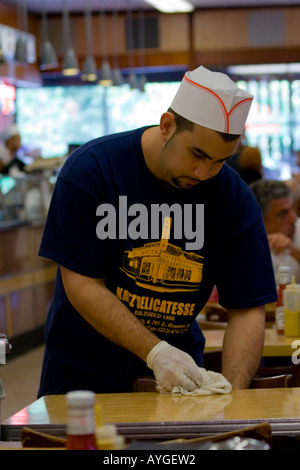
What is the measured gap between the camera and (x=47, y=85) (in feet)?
43.9

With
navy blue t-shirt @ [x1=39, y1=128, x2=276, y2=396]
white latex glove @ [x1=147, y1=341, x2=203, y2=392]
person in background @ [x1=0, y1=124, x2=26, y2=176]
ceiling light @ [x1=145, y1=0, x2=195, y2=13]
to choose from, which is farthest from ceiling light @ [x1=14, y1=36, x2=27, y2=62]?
white latex glove @ [x1=147, y1=341, x2=203, y2=392]

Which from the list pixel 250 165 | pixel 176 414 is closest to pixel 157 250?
pixel 176 414

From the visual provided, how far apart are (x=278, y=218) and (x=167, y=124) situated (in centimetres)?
251

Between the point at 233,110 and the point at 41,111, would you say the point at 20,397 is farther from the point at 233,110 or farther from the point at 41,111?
the point at 41,111

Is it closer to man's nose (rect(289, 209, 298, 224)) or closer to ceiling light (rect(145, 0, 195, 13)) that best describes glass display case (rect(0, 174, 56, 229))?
ceiling light (rect(145, 0, 195, 13))

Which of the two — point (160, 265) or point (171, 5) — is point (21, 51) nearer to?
point (171, 5)

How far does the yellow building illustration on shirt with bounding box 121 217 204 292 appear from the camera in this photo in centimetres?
234

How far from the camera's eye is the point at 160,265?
234 centimetres

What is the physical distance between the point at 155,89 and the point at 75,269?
11.2m

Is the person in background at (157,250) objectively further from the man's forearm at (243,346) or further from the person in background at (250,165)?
the person in background at (250,165)

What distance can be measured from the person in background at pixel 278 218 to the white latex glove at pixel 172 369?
2.39 meters

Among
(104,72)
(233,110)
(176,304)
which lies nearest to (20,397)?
(176,304)

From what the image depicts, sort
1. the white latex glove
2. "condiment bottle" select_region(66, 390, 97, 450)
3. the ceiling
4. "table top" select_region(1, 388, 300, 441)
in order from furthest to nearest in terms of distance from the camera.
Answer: the ceiling, the white latex glove, "table top" select_region(1, 388, 300, 441), "condiment bottle" select_region(66, 390, 97, 450)

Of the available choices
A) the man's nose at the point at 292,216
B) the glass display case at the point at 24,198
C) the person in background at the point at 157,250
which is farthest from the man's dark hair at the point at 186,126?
the glass display case at the point at 24,198
